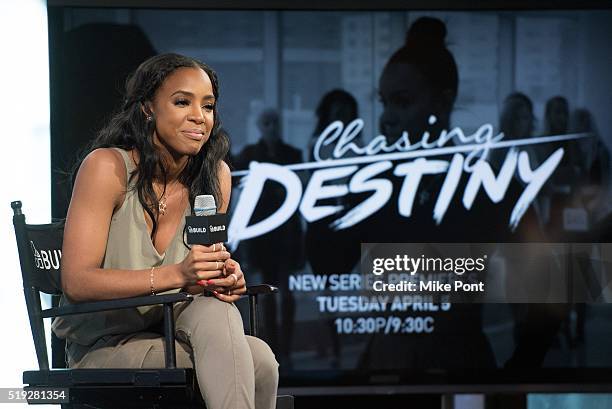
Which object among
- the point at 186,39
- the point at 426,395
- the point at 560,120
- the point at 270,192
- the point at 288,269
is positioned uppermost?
the point at 186,39

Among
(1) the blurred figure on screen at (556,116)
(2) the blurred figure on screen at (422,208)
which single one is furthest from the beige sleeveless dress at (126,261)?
(1) the blurred figure on screen at (556,116)

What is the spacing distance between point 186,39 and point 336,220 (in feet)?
3.36

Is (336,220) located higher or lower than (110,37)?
lower

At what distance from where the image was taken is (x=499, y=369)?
185 inches

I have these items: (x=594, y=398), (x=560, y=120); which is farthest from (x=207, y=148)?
(x=594, y=398)

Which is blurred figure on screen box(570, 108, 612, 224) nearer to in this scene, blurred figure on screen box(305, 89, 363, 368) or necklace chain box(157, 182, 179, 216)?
blurred figure on screen box(305, 89, 363, 368)

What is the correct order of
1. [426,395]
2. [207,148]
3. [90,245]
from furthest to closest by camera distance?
[426,395] < [207,148] < [90,245]

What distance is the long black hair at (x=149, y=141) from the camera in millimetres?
3176

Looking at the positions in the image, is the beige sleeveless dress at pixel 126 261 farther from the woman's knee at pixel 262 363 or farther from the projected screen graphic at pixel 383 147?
the projected screen graphic at pixel 383 147

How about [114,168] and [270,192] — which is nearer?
[114,168]

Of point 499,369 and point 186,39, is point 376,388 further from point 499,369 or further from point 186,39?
point 186,39

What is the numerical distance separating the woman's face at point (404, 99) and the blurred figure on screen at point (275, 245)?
0.43 meters

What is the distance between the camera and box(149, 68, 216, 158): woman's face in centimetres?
318

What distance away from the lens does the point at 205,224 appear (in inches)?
113
